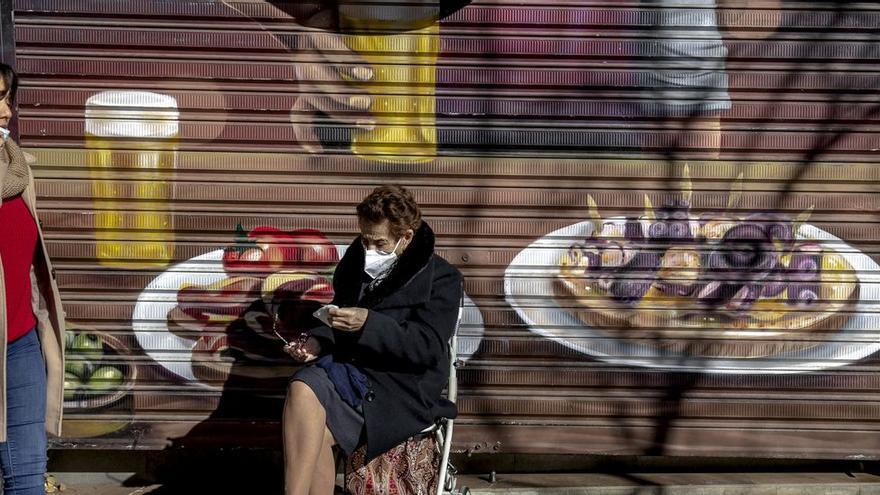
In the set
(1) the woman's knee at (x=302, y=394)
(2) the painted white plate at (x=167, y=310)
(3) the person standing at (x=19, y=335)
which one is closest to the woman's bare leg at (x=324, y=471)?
(1) the woman's knee at (x=302, y=394)

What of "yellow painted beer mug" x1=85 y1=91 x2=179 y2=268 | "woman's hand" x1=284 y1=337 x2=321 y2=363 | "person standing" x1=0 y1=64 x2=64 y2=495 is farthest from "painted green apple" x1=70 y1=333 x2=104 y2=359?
"woman's hand" x1=284 y1=337 x2=321 y2=363

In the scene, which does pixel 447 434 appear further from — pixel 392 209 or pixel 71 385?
pixel 71 385

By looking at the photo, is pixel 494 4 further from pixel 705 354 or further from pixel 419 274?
pixel 705 354

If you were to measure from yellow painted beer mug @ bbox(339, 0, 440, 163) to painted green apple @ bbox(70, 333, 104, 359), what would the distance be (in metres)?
1.50

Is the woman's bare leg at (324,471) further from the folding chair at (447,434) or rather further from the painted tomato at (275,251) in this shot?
the painted tomato at (275,251)

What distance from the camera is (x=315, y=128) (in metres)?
4.85

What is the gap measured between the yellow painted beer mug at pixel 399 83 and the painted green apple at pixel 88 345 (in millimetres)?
1499

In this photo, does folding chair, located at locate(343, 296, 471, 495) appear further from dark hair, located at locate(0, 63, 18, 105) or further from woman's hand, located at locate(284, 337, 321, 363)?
dark hair, located at locate(0, 63, 18, 105)

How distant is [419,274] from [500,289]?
3.67ft

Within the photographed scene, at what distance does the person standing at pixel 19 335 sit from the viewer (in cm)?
348

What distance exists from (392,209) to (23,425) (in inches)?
58.1

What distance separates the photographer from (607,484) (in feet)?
16.1

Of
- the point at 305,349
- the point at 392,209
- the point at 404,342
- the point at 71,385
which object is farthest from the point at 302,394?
the point at 71,385

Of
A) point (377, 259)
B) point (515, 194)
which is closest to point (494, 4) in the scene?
point (515, 194)
